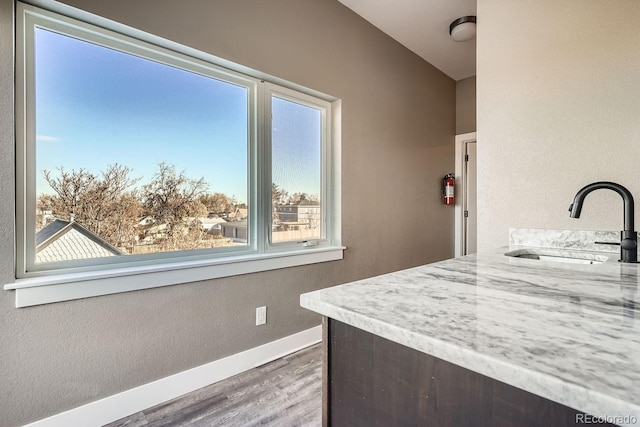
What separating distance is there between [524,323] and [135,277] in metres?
1.69

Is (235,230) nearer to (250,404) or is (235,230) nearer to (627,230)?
(250,404)

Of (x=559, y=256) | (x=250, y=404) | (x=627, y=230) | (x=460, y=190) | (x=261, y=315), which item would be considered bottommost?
(x=250, y=404)

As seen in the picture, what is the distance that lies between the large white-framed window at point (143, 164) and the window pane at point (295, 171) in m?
0.01

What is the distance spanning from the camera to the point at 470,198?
156 inches

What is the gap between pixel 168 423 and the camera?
1.52 meters

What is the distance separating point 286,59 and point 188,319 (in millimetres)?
1870

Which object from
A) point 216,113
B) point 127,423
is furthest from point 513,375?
point 216,113

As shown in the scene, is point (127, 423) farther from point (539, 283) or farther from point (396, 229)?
point (396, 229)

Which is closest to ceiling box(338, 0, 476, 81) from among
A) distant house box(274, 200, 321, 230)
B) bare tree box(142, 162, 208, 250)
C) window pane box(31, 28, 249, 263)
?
window pane box(31, 28, 249, 263)

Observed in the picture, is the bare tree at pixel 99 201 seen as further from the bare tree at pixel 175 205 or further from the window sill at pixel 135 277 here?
the window sill at pixel 135 277

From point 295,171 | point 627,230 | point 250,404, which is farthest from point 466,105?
point 250,404

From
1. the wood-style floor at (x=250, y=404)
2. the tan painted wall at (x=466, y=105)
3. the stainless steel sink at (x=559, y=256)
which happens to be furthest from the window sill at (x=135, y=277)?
the tan painted wall at (x=466, y=105)

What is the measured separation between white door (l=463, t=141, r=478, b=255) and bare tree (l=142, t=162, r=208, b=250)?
333 cm

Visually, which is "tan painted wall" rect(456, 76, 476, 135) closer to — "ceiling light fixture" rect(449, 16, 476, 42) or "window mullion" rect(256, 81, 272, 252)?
"ceiling light fixture" rect(449, 16, 476, 42)
